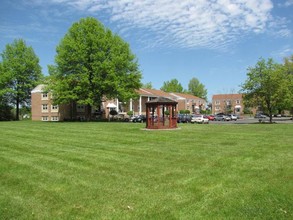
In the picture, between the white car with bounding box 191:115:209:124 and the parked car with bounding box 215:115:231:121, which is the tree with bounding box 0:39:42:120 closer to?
the white car with bounding box 191:115:209:124

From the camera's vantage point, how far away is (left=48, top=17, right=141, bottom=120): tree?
4703cm

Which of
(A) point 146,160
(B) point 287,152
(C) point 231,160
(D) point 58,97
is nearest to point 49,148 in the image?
(A) point 146,160

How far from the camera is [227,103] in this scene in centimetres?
12088

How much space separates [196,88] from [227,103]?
18019mm

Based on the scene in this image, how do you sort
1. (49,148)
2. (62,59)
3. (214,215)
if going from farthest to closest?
(62,59), (49,148), (214,215)

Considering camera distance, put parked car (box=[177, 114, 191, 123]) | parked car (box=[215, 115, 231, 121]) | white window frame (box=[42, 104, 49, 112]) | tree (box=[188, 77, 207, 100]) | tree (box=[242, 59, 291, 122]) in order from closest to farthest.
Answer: tree (box=[242, 59, 291, 122]) → parked car (box=[177, 114, 191, 123]) → white window frame (box=[42, 104, 49, 112]) → parked car (box=[215, 115, 231, 121]) → tree (box=[188, 77, 207, 100])

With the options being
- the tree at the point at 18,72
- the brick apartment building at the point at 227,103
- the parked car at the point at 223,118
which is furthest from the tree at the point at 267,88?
the brick apartment building at the point at 227,103

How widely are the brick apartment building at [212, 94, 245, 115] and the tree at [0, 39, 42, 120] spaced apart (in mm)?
71724

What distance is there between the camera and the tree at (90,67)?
4703 centimetres

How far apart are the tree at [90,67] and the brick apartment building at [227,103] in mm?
73527

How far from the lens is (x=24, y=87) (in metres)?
64.1

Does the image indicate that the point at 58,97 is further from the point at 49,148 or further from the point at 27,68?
the point at 49,148

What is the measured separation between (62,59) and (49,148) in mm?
34405

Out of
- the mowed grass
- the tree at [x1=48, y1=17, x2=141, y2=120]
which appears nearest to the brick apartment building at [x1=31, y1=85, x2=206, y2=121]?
the tree at [x1=48, y1=17, x2=141, y2=120]
